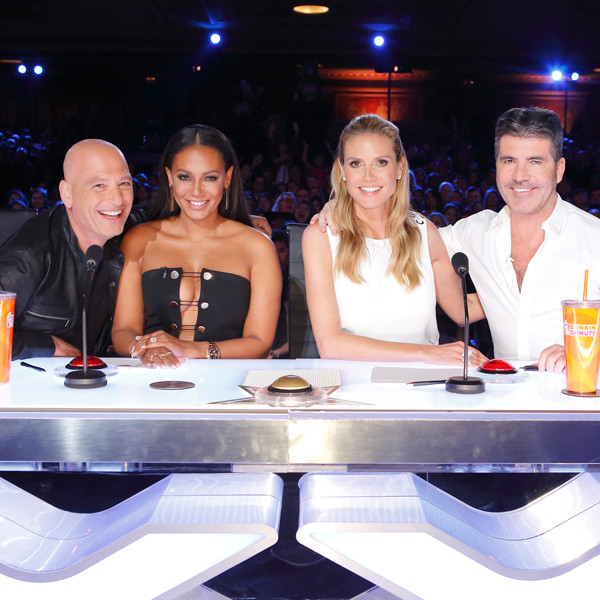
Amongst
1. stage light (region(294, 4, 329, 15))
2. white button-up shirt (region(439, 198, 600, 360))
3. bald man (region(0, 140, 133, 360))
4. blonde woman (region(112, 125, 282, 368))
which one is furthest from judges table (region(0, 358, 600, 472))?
stage light (region(294, 4, 329, 15))

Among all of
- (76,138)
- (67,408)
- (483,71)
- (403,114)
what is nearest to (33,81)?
(76,138)

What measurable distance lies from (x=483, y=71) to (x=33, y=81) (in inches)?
312

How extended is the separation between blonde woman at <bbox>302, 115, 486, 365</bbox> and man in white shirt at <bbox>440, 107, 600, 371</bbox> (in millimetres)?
194

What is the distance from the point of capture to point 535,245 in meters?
2.48

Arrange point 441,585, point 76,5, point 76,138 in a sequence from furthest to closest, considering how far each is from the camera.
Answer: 1. point 76,138
2. point 76,5
3. point 441,585

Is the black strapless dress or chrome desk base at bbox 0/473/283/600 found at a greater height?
the black strapless dress

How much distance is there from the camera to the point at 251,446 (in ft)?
4.08

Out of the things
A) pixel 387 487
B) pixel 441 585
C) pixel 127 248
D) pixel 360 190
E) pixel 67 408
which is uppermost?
pixel 360 190

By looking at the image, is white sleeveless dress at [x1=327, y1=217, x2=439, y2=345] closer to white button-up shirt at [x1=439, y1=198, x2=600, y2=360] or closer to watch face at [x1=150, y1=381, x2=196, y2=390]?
white button-up shirt at [x1=439, y1=198, x2=600, y2=360]

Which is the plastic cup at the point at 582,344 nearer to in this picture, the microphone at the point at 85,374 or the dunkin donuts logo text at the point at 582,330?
the dunkin donuts logo text at the point at 582,330

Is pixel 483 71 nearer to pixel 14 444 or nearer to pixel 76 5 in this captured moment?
pixel 76 5

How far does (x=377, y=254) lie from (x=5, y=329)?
1.40 metres

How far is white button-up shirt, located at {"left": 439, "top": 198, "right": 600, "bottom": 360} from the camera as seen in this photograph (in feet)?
7.82

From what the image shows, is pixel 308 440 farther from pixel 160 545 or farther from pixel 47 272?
pixel 47 272
